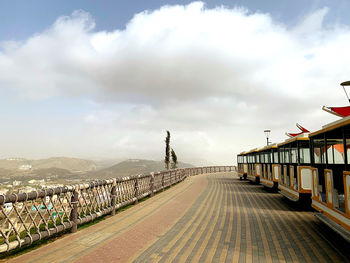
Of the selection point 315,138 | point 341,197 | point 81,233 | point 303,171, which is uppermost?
point 315,138

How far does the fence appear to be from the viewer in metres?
4.33

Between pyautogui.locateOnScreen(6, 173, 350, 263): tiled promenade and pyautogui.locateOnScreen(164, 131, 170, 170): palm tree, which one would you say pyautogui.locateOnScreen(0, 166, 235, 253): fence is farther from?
pyautogui.locateOnScreen(164, 131, 170, 170): palm tree

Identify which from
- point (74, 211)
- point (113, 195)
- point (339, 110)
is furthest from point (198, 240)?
point (339, 110)

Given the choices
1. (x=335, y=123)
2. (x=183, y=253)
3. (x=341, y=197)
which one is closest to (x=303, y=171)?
(x=341, y=197)

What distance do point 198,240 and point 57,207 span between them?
3.32 meters

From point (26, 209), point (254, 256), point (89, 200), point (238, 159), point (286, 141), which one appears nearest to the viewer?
point (254, 256)

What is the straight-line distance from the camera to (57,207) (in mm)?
5645

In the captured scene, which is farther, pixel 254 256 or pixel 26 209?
pixel 26 209

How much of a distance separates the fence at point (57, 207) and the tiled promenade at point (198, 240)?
34 centimetres

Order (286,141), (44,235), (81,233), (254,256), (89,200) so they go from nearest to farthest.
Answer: (254,256) → (44,235) → (81,233) → (89,200) → (286,141)

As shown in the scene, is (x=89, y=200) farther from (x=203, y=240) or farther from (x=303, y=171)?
(x=303, y=171)

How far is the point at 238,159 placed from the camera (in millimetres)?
25891

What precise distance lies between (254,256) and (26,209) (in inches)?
170

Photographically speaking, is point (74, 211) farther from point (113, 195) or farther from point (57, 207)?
point (113, 195)
